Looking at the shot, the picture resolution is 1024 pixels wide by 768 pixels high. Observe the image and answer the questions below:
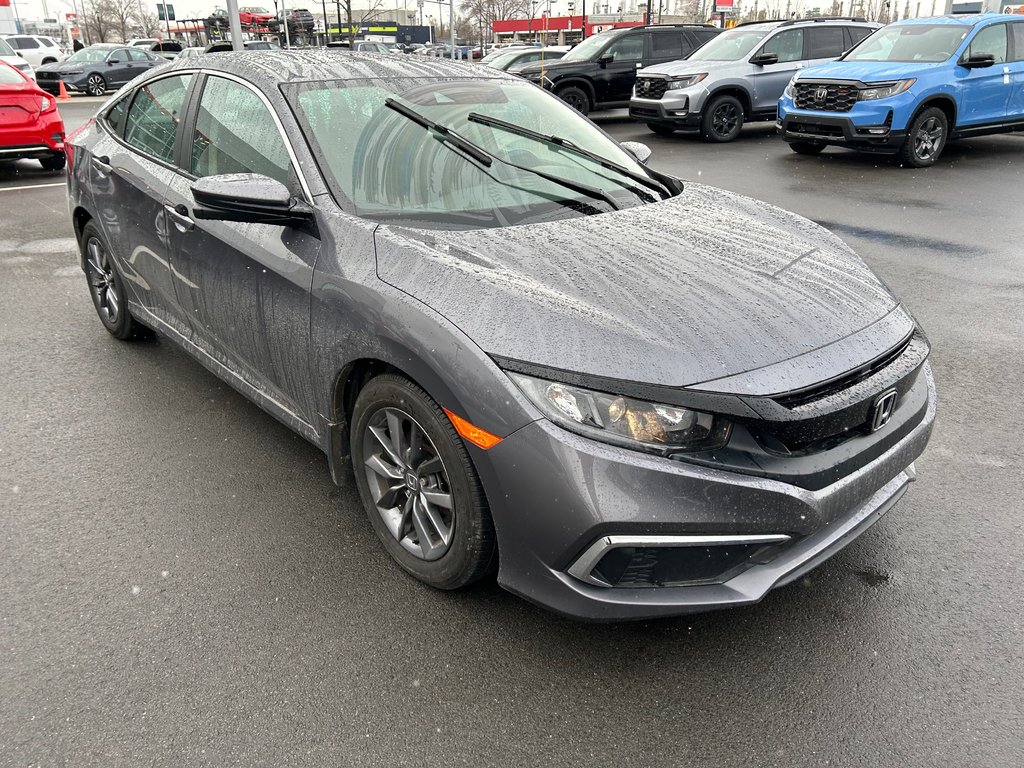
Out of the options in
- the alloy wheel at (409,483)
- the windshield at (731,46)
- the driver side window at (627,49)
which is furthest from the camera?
the driver side window at (627,49)

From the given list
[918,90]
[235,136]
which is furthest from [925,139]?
[235,136]

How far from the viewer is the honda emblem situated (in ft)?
7.54

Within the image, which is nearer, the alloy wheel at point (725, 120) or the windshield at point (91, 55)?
the alloy wheel at point (725, 120)

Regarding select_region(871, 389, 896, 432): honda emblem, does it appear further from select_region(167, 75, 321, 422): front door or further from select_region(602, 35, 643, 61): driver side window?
select_region(602, 35, 643, 61): driver side window

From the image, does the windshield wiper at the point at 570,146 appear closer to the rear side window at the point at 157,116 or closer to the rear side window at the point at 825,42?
the rear side window at the point at 157,116

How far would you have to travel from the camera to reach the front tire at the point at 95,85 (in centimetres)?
2619

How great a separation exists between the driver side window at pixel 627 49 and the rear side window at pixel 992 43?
695cm

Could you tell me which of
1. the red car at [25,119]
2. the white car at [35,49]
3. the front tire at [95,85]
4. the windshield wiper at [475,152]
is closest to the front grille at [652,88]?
the red car at [25,119]

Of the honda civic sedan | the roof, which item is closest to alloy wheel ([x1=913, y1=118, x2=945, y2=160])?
the honda civic sedan

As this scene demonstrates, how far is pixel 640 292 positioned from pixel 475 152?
116 cm

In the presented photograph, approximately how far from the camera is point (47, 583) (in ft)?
8.94

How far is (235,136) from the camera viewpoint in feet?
10.7

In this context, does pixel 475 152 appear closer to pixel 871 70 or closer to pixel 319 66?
pixel 319 66

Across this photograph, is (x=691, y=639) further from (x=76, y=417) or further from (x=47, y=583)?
(x=76, y=417)
